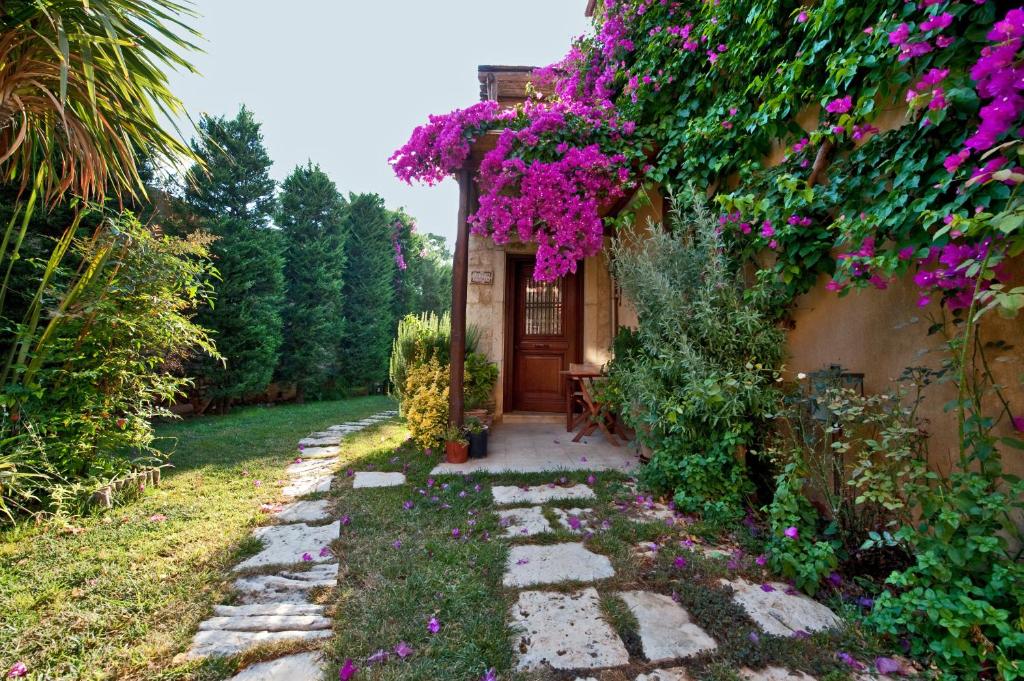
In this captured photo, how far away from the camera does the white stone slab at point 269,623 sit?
1.47 m

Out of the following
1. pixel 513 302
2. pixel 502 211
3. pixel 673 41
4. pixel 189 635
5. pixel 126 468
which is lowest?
pixel 189 635

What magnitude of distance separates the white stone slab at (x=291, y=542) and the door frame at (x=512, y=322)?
10.6 ft

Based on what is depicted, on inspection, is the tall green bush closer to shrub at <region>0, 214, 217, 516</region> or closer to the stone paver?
the stone paver

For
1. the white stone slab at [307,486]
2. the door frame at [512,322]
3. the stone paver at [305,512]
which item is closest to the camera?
the stone paver at [305,512]

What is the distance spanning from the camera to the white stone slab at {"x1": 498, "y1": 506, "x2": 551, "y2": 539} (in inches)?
84.9

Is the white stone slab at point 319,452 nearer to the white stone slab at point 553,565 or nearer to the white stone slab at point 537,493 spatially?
the white stone slab at point 537,493

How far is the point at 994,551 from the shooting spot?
44.6 inches

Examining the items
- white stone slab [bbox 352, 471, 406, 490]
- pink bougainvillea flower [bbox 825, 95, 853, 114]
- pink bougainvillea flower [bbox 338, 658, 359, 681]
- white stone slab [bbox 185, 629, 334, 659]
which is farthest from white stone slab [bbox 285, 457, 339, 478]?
pink bougainvillea flower [bbox 825, 95, 853, 114]

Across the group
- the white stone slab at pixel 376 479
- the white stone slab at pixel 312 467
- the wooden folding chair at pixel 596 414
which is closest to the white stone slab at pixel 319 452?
the white stone slab at pixel 312 467

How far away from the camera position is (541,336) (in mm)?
5566

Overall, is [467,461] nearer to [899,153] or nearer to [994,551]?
[994,551]

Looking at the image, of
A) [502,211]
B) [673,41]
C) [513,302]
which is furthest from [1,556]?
[673,41]

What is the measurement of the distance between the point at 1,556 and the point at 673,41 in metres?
5.12

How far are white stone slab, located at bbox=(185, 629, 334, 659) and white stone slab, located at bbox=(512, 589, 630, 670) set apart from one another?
2.32 feet
